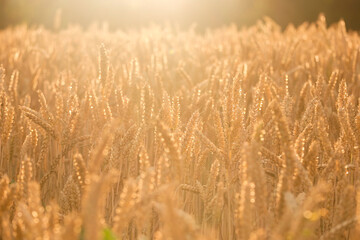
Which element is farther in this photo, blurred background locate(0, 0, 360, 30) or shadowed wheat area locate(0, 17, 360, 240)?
blurred background locate(0, 0, 360, 30)

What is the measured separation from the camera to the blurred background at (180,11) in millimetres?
7957

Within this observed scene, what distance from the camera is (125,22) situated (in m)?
11.7

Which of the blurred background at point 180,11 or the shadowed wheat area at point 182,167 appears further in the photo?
the blurred background at point 180,11

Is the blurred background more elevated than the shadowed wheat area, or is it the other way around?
the blurred background

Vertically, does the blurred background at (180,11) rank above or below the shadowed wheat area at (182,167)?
above

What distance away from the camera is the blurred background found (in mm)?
7957

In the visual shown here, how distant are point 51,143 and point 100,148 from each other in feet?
2.68

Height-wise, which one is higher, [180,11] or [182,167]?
[180,11]

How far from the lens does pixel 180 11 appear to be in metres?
10.9

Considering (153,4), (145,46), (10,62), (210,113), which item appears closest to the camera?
(210,113)

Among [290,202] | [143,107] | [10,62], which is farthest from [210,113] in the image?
[10,62]

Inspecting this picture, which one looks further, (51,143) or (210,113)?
(51,143)

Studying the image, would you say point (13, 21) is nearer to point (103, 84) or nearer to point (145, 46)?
point (145, 46)

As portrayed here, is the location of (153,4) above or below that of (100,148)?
above
